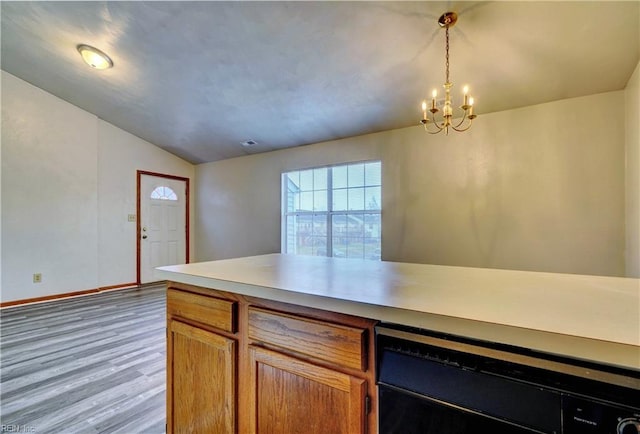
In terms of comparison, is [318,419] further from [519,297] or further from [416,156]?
[416,156]

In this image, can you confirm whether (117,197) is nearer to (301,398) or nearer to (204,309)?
(204,309)

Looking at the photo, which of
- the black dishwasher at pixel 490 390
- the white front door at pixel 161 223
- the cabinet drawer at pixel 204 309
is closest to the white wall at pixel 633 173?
the black dishwasher at pixel 490 390

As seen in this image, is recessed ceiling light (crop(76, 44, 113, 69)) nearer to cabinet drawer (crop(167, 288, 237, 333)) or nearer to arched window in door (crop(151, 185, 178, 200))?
arched window in door (crop(151, 185, 178, 200))

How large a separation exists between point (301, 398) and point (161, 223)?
532 cm

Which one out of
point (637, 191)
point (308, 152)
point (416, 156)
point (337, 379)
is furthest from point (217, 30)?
point (637, 191)

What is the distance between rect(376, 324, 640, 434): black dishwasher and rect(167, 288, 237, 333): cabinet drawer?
0.56 m

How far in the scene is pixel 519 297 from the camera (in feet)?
2.54

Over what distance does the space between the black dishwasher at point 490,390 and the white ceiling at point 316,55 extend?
2.25 m

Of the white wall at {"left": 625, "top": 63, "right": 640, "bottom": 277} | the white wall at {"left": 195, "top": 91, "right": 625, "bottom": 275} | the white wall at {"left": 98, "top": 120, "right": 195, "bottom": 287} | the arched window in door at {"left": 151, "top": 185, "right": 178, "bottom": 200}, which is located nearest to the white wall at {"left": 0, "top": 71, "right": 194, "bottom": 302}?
the white wall at {"left": 98, "top": 120, "right": 195, "bottom": 287}

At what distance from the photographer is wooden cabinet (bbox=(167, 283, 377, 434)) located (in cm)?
77

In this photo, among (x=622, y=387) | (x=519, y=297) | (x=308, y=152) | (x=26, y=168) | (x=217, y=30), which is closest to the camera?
(x=622, y=387)

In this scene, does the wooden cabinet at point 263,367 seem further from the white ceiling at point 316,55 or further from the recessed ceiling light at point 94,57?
the recessed ceiling light at point 94,57

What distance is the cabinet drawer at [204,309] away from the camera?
104cm

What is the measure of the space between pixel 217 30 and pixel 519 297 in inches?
112
